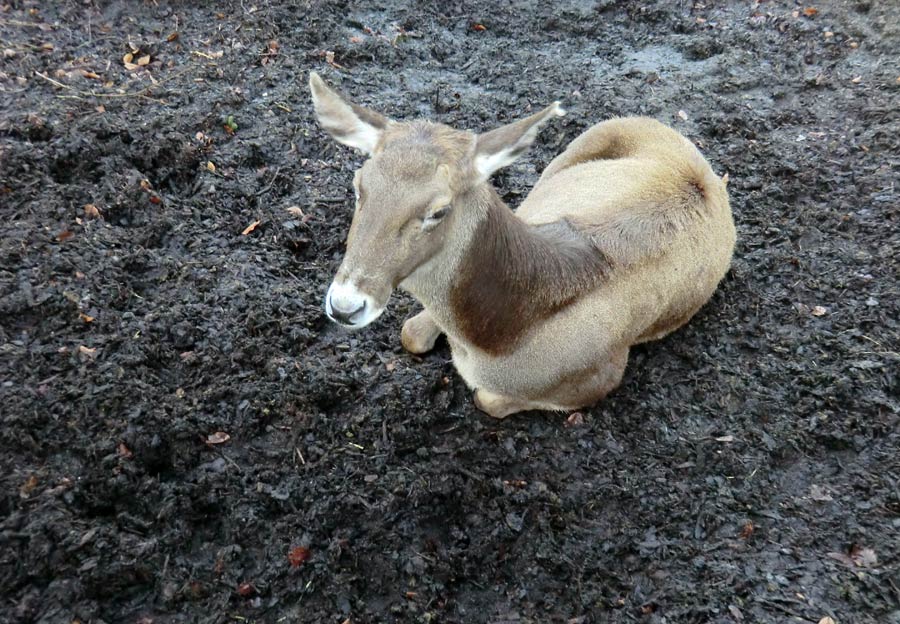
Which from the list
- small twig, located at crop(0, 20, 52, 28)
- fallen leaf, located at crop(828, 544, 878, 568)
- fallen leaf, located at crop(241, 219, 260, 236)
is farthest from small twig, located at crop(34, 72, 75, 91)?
fallen leaf, located at crop(828, 544, 878, 568)

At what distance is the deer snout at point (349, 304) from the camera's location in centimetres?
300

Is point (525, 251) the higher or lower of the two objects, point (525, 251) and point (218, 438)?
the higher

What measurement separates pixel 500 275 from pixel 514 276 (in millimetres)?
89

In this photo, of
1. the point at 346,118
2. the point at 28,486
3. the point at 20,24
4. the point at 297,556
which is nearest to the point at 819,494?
the point at 297,556

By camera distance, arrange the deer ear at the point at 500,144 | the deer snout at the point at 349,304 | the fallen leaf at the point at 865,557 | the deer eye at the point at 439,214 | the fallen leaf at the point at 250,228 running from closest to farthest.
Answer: the deer snout at the point at 349,304
the deer eye at the point at 439,214
the deer ear at the point at 500,144
the fallen leaf at the point at 865,557
the fallen leaf at the point at 250,228

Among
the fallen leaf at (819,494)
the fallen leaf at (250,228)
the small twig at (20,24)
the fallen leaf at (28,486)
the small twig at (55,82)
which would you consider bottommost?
the fallen leaf at (819,494)

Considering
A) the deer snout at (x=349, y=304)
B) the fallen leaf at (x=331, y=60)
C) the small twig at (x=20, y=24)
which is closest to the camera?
the deer snout at (x=349, y=304)

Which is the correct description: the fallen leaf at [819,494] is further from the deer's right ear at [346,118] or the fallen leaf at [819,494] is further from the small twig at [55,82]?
the small twig at [55,82]

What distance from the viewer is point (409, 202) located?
9.96ft

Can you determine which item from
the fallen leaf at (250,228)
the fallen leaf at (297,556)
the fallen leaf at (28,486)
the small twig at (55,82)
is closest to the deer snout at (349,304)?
the fallen leaf at (297,556)

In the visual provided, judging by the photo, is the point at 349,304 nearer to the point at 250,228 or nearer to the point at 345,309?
the point at 345,309

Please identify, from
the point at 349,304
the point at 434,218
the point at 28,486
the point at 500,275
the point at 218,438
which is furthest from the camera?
the point at 218,438

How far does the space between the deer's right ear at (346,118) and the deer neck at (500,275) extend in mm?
621

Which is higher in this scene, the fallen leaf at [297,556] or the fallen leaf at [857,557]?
the fallen leaf at [297,556]
